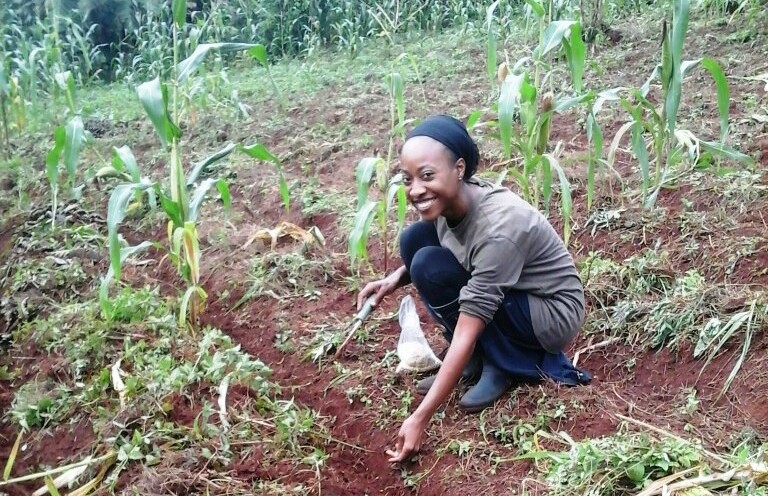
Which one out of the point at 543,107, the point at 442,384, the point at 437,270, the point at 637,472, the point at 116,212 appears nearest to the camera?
the point at 637,472

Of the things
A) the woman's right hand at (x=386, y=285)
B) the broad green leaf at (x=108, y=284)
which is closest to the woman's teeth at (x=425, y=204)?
the woman's right hand at (x=386, y=285)

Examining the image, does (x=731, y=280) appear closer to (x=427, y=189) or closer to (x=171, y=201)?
(x=427, y=189)

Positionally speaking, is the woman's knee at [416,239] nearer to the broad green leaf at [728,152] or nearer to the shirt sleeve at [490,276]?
the shirt sleeve at [490,276]

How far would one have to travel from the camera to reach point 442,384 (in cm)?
190

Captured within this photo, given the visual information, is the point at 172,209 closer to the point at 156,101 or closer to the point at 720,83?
the point at 156,101

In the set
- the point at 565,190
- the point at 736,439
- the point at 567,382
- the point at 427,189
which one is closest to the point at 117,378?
the point at 427,189

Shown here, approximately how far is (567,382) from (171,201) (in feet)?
4.87

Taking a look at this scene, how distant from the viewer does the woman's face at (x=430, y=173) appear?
1.97m

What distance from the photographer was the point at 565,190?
259 cm

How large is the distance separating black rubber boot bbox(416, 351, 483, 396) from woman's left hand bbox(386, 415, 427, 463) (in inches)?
12.8

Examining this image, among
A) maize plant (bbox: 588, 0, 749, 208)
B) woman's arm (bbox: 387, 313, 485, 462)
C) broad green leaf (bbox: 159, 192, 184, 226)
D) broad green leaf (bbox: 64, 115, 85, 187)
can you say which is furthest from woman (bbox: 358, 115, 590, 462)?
broad green leaf (bbox: 64, 115, 85, 187)

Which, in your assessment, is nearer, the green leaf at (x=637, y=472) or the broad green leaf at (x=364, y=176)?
the green leaf at (x=637, y=472)

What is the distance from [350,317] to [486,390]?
75cm

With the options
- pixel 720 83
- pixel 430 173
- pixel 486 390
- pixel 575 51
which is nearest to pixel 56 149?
pixel 430 173
